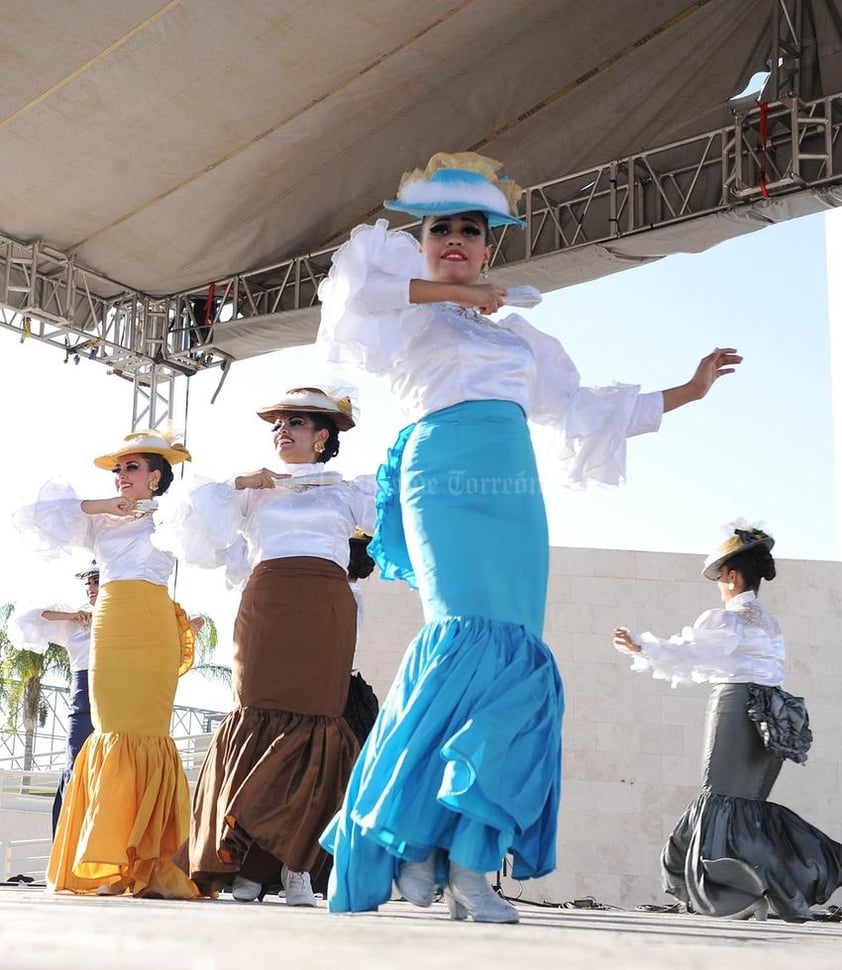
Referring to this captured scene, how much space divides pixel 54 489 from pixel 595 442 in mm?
2823

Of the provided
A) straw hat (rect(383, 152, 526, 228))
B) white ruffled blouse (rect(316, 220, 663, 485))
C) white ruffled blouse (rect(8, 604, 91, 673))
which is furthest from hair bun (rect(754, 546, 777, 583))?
white ruffled blouse (rect(8, 604, 91, 673))

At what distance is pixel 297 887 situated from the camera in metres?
4.24

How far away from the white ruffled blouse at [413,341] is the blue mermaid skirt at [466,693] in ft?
0.25

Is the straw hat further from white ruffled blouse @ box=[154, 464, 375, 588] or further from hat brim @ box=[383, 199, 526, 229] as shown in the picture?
white ruffled blouse @ box=[154, 464, 375, 588]

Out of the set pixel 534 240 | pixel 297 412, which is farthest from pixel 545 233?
pixel 297 412

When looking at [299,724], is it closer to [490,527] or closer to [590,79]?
[490,527]

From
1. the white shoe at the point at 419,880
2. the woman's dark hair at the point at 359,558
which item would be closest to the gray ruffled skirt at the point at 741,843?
the woman's dark hair at the point at 359,558

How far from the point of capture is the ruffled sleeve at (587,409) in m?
3.44

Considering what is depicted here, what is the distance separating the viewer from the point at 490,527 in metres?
2.99

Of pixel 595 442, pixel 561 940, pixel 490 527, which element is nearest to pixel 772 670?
pixel 595 442

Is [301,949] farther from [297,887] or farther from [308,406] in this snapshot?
[308,406]

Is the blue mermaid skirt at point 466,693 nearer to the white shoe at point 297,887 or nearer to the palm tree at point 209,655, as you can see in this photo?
the white shoe at point 297,887

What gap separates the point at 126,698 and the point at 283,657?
95 centimetres

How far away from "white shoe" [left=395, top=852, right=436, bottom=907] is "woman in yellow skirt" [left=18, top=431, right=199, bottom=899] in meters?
2.43
